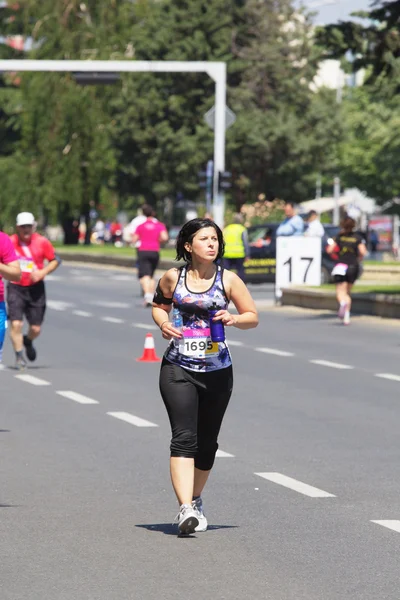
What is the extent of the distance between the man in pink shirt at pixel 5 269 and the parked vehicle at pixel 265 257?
85.9 feet

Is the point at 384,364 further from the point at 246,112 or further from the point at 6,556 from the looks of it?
the point at 246,112

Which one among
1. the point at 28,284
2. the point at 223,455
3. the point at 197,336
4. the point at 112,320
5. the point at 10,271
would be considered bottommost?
the point at 112,320

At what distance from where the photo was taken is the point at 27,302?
17344 mm

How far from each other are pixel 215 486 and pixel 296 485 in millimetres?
458

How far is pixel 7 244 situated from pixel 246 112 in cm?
6061

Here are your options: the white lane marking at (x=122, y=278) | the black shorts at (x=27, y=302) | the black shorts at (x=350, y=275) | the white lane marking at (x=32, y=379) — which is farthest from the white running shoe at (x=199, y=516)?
the white lane marking at (x=122, y=278)

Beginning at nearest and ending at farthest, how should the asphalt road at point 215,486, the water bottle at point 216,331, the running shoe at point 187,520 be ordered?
the asphalt road at point 215,486, the running shoe at point 187,520, the water bottle at point 216,331

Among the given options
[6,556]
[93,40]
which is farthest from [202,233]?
[93,40]

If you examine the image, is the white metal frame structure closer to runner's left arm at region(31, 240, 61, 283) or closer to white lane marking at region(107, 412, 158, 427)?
runner's left arm at region(31, 240, 61, 283)

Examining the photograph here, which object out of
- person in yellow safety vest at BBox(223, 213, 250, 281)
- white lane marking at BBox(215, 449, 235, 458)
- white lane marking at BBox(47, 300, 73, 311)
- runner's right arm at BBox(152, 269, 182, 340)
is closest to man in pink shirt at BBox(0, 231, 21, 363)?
white lane marking at BBox(215, 449, 235, 458)

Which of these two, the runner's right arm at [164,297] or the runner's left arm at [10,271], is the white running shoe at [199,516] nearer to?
the runner's right arm at [164,297]

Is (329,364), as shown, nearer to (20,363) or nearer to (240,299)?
(20,363)

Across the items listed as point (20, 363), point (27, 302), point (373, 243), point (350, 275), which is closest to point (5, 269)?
point (20, 363)

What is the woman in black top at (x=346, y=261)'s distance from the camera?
24547mm
